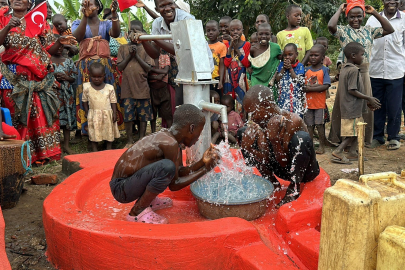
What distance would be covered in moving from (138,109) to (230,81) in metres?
1.38

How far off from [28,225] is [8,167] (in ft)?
1.97

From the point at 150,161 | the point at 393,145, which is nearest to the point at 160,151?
the point at 150,161

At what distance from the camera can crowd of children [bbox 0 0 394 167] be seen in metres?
5.02

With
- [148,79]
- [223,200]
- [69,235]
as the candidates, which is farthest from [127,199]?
[148,79]

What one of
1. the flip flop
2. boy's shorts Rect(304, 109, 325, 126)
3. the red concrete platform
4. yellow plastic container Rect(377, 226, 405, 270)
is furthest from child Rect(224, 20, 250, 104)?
yellow plastic container Rect(377, 226, 405, 270)

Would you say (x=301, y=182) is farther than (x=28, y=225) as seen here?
No

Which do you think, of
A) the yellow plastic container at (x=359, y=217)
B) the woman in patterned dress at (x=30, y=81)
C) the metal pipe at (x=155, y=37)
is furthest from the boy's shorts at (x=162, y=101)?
the yellow plastic container at (x=359, y=217)

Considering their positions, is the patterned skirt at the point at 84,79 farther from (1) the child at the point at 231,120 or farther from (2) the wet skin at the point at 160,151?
(2) the wet skin at the point at 160,151

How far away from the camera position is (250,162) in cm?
294

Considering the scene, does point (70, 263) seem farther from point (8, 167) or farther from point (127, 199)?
point (8, 167)

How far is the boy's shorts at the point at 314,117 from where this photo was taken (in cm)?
509

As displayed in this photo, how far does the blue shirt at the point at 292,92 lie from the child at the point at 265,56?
0.44ft

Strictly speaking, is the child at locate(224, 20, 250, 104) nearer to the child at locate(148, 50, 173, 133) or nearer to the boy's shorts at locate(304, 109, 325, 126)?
the child at locate(148, 50, 173, 133)

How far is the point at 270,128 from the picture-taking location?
2676 millimetres
